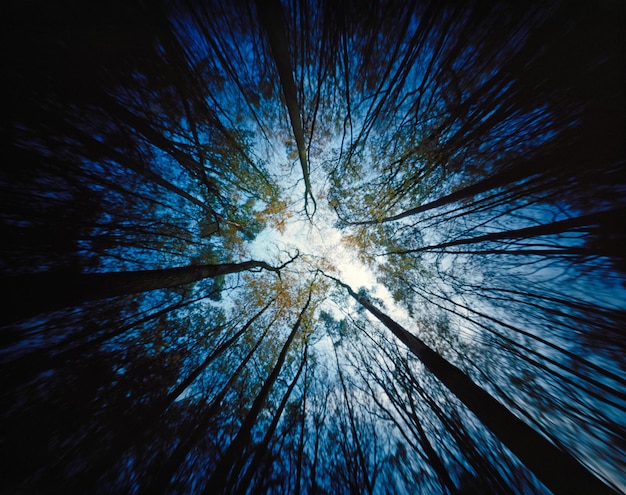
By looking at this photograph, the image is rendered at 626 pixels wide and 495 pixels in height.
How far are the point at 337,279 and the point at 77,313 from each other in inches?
379

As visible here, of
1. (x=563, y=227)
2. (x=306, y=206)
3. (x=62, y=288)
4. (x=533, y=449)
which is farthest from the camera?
(x=306, y=206)

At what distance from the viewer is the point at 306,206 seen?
794 centimetres

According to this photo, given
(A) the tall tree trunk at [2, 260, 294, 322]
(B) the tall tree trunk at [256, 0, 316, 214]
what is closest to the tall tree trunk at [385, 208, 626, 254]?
(B) the tall tree trunk at [256, 0, 316, 214]

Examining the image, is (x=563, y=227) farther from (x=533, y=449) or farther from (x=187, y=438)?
(x=187, y=438)

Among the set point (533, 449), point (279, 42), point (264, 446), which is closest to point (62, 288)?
point (279, 42)

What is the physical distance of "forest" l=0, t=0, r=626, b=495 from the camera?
96.0 inches

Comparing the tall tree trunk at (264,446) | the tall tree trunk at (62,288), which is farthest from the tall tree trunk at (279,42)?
the tall tree trunk at (264,446)

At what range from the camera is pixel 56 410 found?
4629 mm

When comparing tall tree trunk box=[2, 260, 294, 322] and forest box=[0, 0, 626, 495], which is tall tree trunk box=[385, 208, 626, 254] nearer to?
forest box=[0, 0, 626, 495]

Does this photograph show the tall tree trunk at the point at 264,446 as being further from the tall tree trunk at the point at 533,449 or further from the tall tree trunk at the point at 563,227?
the tall tree trunk at the point at 563,227

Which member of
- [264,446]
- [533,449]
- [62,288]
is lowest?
[264,446]

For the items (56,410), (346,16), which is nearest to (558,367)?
(346,16)

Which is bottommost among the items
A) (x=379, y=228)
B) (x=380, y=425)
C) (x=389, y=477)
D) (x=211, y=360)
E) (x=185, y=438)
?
(x=389, y=477)

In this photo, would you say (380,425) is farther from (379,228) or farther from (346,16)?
(346,16)
